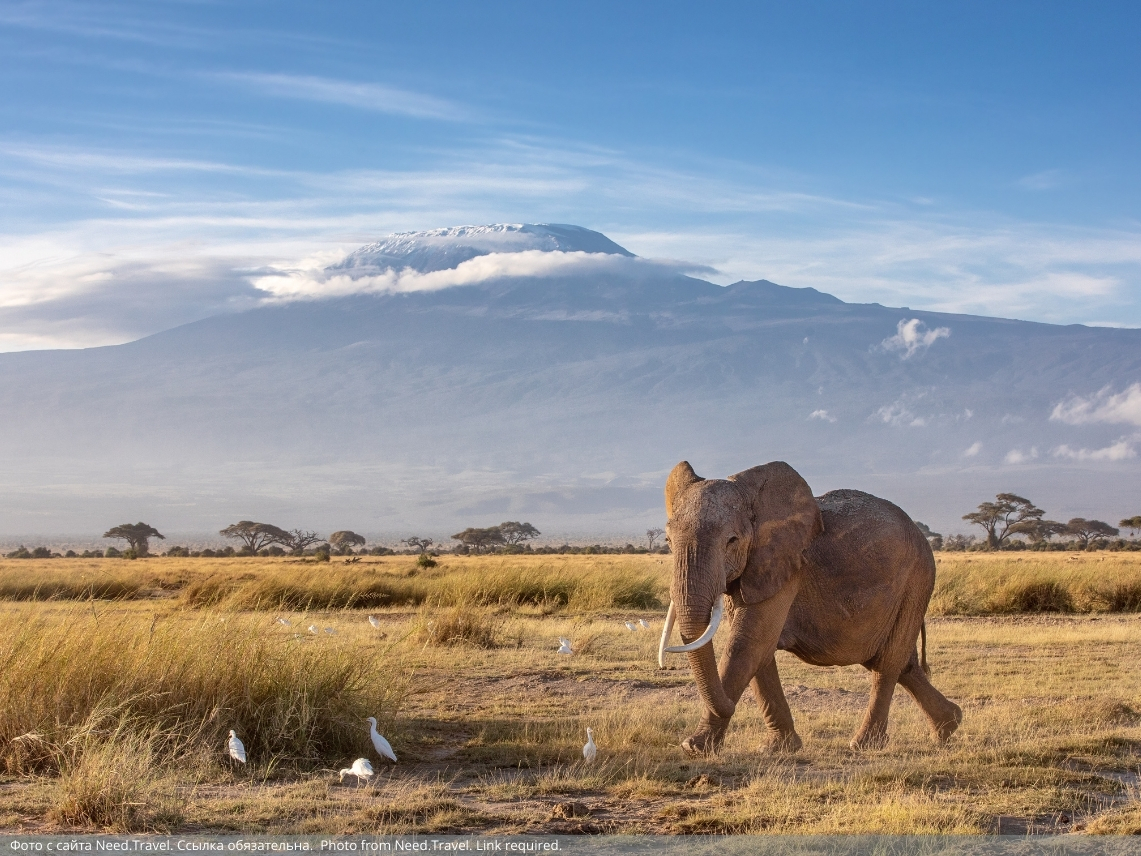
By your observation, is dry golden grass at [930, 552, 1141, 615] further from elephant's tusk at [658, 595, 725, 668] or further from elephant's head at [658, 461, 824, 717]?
elephant's tusk at [658, 595, 725, 668]

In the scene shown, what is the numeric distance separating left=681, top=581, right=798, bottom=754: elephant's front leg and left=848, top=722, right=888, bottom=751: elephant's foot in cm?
123

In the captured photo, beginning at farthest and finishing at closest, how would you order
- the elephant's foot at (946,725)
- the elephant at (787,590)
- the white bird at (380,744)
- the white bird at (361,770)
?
the elephant's foot at (946,725)
the white bird at (380,744)
the elephant at (787,590)
the white bird at (361,770)

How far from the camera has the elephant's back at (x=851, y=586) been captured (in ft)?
33.7

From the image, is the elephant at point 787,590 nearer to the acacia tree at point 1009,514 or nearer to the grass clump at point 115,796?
the grass clump at point 115,796

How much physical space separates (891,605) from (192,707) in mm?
5710

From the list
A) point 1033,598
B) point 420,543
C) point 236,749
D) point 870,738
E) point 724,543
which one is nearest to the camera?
point 236,749

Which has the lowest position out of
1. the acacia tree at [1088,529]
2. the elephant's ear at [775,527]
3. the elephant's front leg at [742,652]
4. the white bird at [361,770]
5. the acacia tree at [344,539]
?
the acacia tree at [344,539]

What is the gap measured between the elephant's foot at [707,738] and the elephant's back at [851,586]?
0.89m

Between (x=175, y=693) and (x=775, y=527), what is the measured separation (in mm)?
4913

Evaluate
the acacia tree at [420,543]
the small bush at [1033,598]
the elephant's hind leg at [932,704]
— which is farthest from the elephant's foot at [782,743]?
the acacia tree at [420,543]

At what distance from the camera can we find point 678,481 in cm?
995

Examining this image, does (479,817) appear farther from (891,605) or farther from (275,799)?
(891,605)

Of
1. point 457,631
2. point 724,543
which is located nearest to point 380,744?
point 724,543

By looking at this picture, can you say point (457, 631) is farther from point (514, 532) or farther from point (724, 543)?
point (514, 532)
